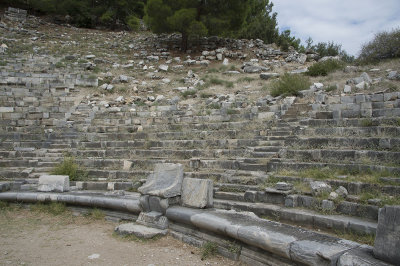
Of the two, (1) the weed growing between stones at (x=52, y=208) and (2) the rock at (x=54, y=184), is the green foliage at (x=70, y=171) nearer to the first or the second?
(2) the rock at (x=54, y=184)

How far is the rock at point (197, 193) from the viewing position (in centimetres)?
549

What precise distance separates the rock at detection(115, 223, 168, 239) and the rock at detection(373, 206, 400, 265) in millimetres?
3369

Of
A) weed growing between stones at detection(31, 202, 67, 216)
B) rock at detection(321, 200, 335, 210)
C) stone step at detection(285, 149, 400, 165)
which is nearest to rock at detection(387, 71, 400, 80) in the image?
stone step at detection(285, 149, 400, 165)

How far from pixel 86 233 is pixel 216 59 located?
1579cm

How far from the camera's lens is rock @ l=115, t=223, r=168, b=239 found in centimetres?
524

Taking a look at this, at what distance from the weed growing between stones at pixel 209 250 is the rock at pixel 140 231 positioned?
1.01 metres

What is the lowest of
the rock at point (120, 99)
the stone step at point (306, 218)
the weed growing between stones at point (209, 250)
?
the weed growing between stones at point (209, 250)

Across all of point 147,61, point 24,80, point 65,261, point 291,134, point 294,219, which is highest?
point 147,61

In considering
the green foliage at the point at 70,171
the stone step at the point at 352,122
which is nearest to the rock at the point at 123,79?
the green foliage at the point at 70,171

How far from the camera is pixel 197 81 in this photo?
15.9m

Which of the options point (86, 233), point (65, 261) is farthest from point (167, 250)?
point (86, 233)

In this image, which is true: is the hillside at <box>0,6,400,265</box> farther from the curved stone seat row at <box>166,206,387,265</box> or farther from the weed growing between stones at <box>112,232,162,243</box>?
the weed growing between stones at <box>112,232,162,243</box>

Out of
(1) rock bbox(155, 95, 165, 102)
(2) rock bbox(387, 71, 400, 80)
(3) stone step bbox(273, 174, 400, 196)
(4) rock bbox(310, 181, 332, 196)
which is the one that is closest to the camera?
(3) stone step bbox(273, 174, 400, 196)

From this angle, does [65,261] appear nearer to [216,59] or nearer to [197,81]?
[197,81]
